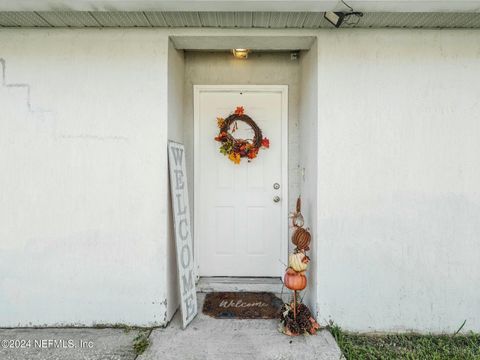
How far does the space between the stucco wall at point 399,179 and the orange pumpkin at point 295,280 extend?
0.18 m

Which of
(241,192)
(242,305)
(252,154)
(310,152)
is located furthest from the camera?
(241,192)

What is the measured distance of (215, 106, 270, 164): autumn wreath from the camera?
3766 mm

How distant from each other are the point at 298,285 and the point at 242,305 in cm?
75

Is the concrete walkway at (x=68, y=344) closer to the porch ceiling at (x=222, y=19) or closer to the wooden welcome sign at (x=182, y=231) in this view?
the wooden welcome sign at (x=182, y=231)

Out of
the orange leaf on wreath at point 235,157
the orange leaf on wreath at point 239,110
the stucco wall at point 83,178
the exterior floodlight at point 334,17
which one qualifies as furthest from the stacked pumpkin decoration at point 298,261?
the exterior floodlight at point 334,17

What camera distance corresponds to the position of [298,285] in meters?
2.99

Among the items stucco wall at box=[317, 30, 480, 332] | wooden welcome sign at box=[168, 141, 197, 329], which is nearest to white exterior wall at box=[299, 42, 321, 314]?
stucco wall at box=[317, 30, 480, 332]

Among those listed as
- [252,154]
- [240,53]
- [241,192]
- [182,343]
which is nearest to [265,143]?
[252,154]

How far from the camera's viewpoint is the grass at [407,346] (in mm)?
2695

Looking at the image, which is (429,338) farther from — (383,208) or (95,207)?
(95,207)

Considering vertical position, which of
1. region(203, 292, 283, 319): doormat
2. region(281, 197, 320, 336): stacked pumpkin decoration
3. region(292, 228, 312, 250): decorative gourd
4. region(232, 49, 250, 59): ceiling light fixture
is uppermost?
region(232, 49, 250, 59): ceiling light fixture

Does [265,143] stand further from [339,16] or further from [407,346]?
Answer: [407,346]

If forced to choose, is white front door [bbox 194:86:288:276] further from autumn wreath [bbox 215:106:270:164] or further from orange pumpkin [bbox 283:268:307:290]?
orange pumpkin [bbox 283:268:307:290]

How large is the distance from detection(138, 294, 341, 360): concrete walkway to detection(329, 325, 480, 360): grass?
142mm
